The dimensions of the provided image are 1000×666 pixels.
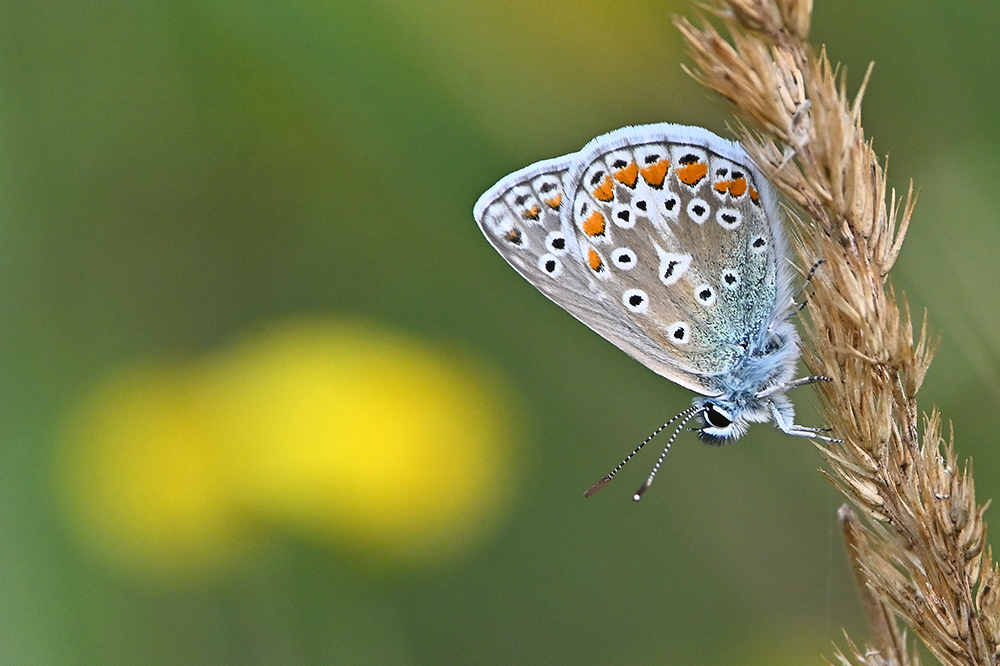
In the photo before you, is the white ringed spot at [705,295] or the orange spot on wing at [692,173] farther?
the white ringed spot at [705,295]

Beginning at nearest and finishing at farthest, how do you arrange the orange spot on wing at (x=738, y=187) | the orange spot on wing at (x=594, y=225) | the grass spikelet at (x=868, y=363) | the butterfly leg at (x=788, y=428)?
1. the grass spikelet at (x=868, y=363)
2. the butterfly leg at (x=788, y=428)
3. the orange spot on wing at (x=738, y=187)
4. the orange spot on wing at (x=594, y=225)

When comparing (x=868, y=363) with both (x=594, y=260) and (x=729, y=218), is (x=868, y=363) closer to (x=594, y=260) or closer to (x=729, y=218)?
(x=729, y=218)

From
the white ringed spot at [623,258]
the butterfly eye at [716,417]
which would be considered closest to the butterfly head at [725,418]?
the butterfly eye at [716,417]

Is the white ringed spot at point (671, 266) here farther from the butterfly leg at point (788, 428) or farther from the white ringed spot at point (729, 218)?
the butterfly leg at point (788, 428)

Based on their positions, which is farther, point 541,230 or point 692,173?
point 541,230

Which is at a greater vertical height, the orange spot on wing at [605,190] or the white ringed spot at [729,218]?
the orange spot on wing at [605,190]

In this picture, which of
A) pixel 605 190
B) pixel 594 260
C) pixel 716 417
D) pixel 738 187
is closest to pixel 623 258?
pixel 594 260

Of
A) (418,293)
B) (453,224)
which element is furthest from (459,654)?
(453,224)
